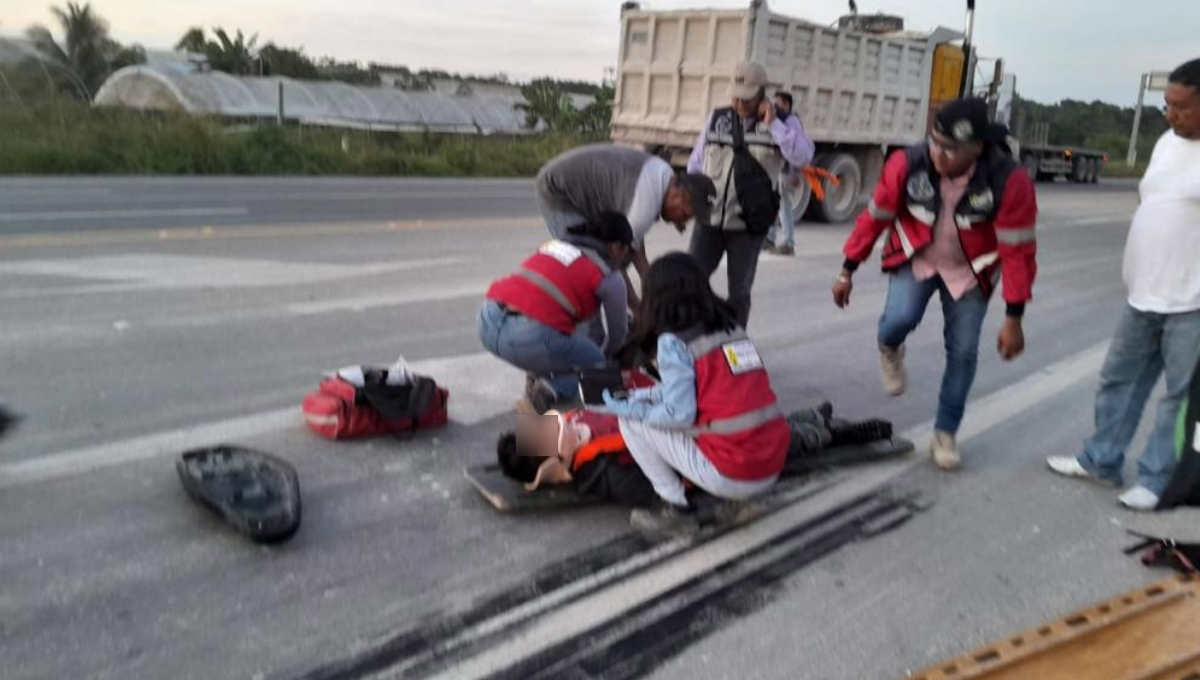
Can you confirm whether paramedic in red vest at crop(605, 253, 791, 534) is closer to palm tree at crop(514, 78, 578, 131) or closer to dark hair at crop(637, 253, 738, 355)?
dark hair at crop(637, 253, 738, 355)

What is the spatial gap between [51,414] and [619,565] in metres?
3.03

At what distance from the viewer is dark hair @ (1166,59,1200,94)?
417 centimetres

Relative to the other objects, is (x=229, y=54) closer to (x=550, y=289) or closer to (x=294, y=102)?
(x=294, y=102)

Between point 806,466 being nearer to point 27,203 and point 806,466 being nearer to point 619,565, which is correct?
point 619,565

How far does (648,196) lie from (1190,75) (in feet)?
7.95

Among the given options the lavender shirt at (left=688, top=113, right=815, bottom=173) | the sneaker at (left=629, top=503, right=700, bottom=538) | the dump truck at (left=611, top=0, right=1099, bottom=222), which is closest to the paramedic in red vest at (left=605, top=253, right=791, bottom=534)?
the sneaker at (left=629, top=503, right=700, bottom=538)

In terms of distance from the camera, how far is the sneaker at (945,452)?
5035 mm

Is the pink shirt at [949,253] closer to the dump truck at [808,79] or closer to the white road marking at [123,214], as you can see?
the dump truck at [808,79]

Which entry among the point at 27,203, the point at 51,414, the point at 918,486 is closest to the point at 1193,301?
the point at 918,486

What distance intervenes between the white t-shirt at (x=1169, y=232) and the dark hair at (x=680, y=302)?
199 cm

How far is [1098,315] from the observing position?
369 inches

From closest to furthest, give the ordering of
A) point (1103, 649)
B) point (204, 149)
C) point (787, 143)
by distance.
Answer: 1. point (1103, 649)
2. point (787, 143)
3. point (204, 149)

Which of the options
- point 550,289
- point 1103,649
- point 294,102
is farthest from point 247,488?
point 294,102

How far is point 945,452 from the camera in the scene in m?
5.05
